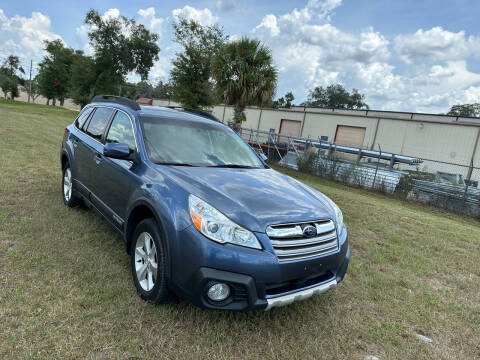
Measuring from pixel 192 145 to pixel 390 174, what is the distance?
10.3 m

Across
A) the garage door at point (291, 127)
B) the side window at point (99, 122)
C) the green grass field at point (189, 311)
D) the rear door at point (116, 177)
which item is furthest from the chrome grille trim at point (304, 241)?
the garage door at point (291, 127)

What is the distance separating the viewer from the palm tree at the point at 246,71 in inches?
606

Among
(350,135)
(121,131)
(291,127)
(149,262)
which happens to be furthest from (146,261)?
(291,127)

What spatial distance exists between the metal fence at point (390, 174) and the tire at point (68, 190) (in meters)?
10.3

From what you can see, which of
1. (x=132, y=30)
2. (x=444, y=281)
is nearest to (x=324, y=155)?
(x=444, y=281)

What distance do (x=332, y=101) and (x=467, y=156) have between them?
5673cm

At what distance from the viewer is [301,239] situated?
246 centimetres

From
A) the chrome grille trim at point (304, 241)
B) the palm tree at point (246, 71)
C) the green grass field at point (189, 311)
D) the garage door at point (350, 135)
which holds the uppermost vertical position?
the palm tree at point (246, 71)

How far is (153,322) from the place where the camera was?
2.56 metres

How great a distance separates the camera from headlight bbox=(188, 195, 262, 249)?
89.8 inches

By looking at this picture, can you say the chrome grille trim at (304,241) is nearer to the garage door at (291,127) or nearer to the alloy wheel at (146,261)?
the alloy wheel at (146,261)

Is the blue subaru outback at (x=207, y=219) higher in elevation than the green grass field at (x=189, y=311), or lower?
higher

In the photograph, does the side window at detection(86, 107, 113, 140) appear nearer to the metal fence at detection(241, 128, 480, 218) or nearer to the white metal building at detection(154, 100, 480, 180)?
the metal fence at detection(241, 128, 480, 218)

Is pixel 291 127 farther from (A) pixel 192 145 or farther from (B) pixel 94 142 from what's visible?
(A) pixel 192 145
